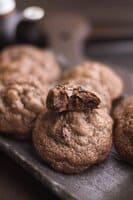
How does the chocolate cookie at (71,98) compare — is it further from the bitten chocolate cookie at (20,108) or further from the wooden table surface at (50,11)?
the wooden table surface at (50,11)

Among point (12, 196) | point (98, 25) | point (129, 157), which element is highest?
point (98, 25)

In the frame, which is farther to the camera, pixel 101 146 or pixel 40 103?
pixel 40 103

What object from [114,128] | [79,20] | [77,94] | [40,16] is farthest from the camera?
[79,20]

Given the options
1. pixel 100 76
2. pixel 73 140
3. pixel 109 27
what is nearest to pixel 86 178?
pixel 73 140

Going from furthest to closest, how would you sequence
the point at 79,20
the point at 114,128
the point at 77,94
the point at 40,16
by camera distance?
the point at 79,20, the point at 40,16, the point at 114,128, the point at 77,94

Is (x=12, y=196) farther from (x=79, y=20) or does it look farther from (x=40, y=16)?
(x=79, y=20)

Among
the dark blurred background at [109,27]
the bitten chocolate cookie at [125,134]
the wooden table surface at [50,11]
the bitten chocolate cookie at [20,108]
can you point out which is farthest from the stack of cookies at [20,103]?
the dark blurred background at [109,27]

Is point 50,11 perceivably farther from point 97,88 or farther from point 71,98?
point 71,98

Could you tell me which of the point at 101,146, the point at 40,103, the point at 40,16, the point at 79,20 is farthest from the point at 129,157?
the point at 79,20
